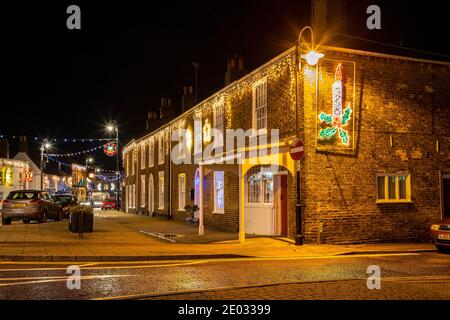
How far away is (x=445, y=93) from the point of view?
18.4 metres

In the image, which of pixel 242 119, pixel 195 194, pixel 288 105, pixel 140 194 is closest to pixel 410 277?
pixel 288 105

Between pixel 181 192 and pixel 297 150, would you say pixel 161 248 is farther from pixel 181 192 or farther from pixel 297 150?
pixel 181 192

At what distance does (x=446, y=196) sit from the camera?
18344 mm

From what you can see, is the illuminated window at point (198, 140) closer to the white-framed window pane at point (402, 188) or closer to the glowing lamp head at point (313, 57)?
the white-framed window pane at point (402, 188)

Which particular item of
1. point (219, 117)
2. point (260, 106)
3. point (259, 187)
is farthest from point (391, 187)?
point (219, 117)

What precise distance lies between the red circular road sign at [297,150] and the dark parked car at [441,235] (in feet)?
14.4

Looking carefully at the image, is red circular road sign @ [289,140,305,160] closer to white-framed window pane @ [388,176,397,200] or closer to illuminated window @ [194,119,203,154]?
white-framed window pane @ [388,176,397,200]

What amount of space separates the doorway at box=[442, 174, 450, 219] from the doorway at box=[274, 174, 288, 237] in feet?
18.1

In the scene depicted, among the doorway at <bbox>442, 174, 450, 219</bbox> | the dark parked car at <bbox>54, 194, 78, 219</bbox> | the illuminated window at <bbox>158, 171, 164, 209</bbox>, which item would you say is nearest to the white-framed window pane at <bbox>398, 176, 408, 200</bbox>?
the doorway at <bbox>442, 174, 450, 219</bbox>

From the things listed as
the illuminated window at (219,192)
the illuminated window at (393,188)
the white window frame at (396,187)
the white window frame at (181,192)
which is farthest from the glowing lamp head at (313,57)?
the white window frame at (181,192)

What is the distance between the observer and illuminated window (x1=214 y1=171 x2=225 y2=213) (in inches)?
903

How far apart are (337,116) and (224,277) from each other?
8174 millimetres

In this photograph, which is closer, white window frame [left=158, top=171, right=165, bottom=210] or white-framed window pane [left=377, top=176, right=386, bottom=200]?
white-framed window pane [left=377, top=176, right=386, bottom=200]

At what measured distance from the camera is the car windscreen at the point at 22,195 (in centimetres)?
2558
